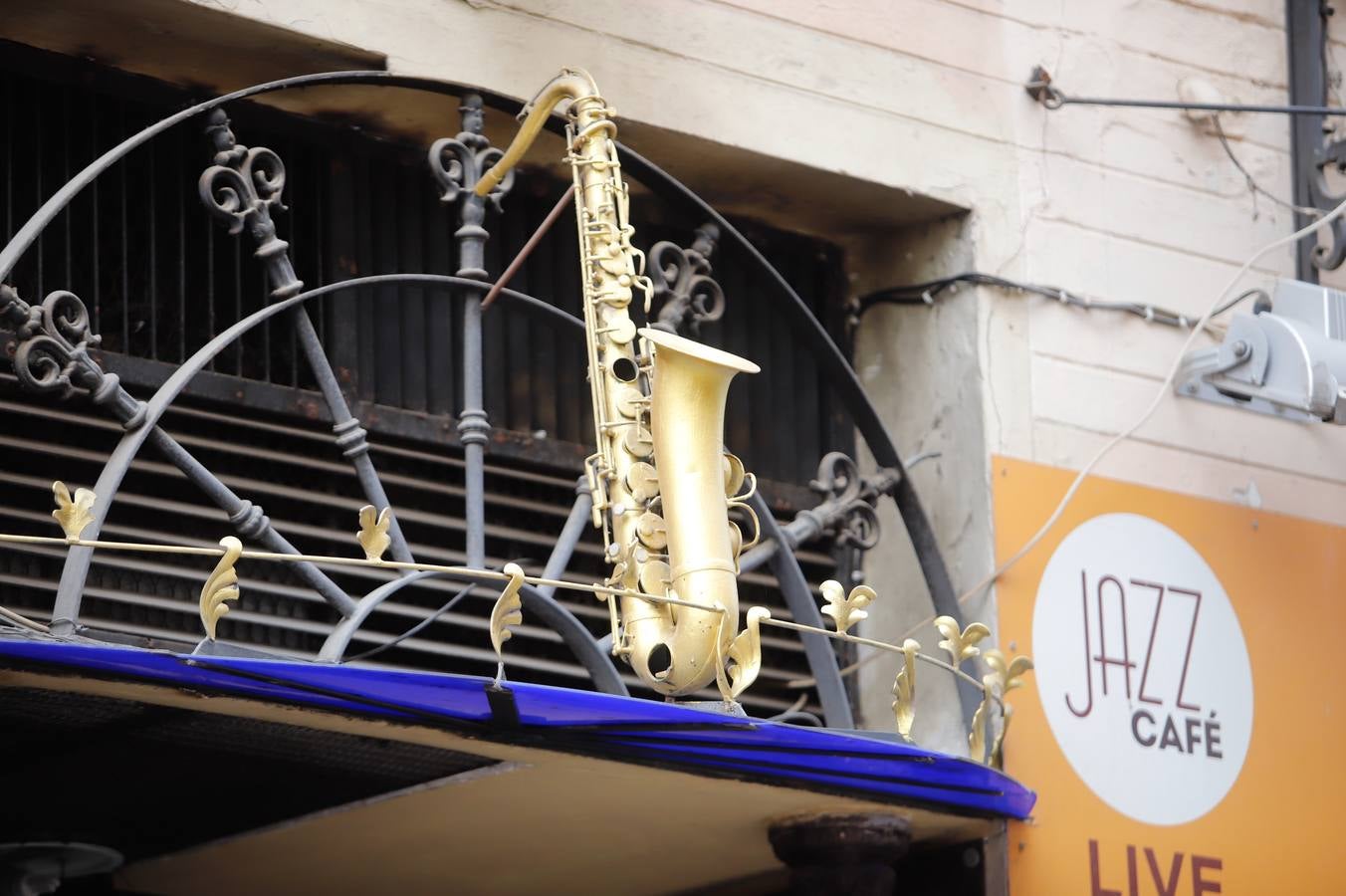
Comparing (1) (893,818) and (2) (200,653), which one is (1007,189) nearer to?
(1) (893,818)

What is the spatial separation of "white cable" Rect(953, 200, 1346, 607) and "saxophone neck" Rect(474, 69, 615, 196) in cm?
202

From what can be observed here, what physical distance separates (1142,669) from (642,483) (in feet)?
7.38

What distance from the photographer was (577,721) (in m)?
5.14

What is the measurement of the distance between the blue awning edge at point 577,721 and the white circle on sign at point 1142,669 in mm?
980

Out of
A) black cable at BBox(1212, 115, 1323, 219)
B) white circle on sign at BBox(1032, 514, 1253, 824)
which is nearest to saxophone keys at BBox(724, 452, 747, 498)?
white circle on sign at BBox(1032, 514, 1253, 824)

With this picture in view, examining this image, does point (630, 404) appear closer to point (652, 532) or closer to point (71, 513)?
point (652, 532)

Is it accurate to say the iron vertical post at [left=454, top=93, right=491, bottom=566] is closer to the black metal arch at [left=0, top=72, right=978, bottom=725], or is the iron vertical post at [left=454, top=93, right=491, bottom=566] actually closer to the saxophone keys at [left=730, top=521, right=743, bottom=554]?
the black metal arch at [left=0, top=72, right=978, bottom=725]

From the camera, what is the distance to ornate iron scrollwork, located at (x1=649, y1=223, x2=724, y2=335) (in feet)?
21.9

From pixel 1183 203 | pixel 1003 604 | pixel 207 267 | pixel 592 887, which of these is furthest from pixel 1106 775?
pixel 207 267

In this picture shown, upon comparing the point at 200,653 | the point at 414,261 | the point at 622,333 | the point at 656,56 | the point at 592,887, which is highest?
the point at 656,56

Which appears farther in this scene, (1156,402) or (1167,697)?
(1156,402)

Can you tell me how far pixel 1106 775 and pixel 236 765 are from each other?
284 cm

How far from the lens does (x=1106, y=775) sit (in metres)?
6.88

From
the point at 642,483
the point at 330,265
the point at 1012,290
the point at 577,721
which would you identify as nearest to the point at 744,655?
the point at 577,721
